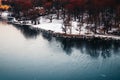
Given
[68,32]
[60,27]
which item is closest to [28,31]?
[60,27]

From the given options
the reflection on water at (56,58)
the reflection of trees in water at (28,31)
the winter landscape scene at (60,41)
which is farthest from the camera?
the reflection of trees in water at (28,31)

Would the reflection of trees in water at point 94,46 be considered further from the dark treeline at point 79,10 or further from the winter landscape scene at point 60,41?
Result: the dark treeline at point 79,10

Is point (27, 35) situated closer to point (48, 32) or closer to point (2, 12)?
point (48, 32)

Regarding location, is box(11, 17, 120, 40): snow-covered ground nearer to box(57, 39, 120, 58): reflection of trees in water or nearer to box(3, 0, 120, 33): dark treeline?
box(3, 0, 120, 33): dark treeline

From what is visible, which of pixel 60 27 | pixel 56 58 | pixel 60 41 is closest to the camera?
pixel 56 58

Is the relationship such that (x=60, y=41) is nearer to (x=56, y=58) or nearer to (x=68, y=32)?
(x=68, y=32)

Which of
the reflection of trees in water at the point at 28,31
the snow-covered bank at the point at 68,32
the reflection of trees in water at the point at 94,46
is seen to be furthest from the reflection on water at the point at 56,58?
the snow-covered bank at the point at 68,32

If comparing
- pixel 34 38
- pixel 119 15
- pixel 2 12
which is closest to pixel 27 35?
pixel 34 38
